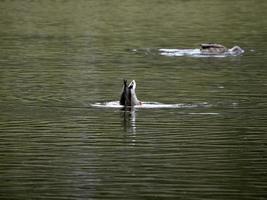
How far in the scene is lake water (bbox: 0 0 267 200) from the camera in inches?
795

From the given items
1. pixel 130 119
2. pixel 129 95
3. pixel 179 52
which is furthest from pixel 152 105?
pixel 179 52

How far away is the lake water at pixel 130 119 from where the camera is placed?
795 inches

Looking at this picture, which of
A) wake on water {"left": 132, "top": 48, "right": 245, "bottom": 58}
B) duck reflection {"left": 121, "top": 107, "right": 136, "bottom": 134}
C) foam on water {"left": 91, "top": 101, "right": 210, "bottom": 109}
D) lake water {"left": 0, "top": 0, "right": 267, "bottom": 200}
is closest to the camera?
lake water {"left": 0, "top": 0, "right": 267, "bottom": 200}

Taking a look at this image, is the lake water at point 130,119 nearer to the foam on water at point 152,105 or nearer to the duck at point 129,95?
the foam on water at point 152,105

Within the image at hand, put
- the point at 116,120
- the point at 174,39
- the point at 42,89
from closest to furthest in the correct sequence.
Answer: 1. the point at 116,120
2. the point at 42,89
3. the point at 174,39

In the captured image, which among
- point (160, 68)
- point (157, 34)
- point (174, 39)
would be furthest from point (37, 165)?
point (157, 34)

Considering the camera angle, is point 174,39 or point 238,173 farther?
point 174,39

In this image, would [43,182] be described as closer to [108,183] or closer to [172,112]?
[108,183]

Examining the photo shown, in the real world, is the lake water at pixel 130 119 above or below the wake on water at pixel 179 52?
below

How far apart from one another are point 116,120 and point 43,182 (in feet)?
25.7

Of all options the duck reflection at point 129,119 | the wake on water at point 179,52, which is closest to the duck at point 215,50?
the wake on water at point 179,52

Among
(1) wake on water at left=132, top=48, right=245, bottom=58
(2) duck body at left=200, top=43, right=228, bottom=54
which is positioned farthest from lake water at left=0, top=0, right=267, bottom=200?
(2) duck body at left=200, top=43, right=228, bottom=54

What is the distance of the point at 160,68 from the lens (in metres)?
41.5

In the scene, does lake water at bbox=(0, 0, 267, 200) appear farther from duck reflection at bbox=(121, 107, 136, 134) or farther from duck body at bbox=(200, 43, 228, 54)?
duck body at bbox=(200, 43, 228, 54)
